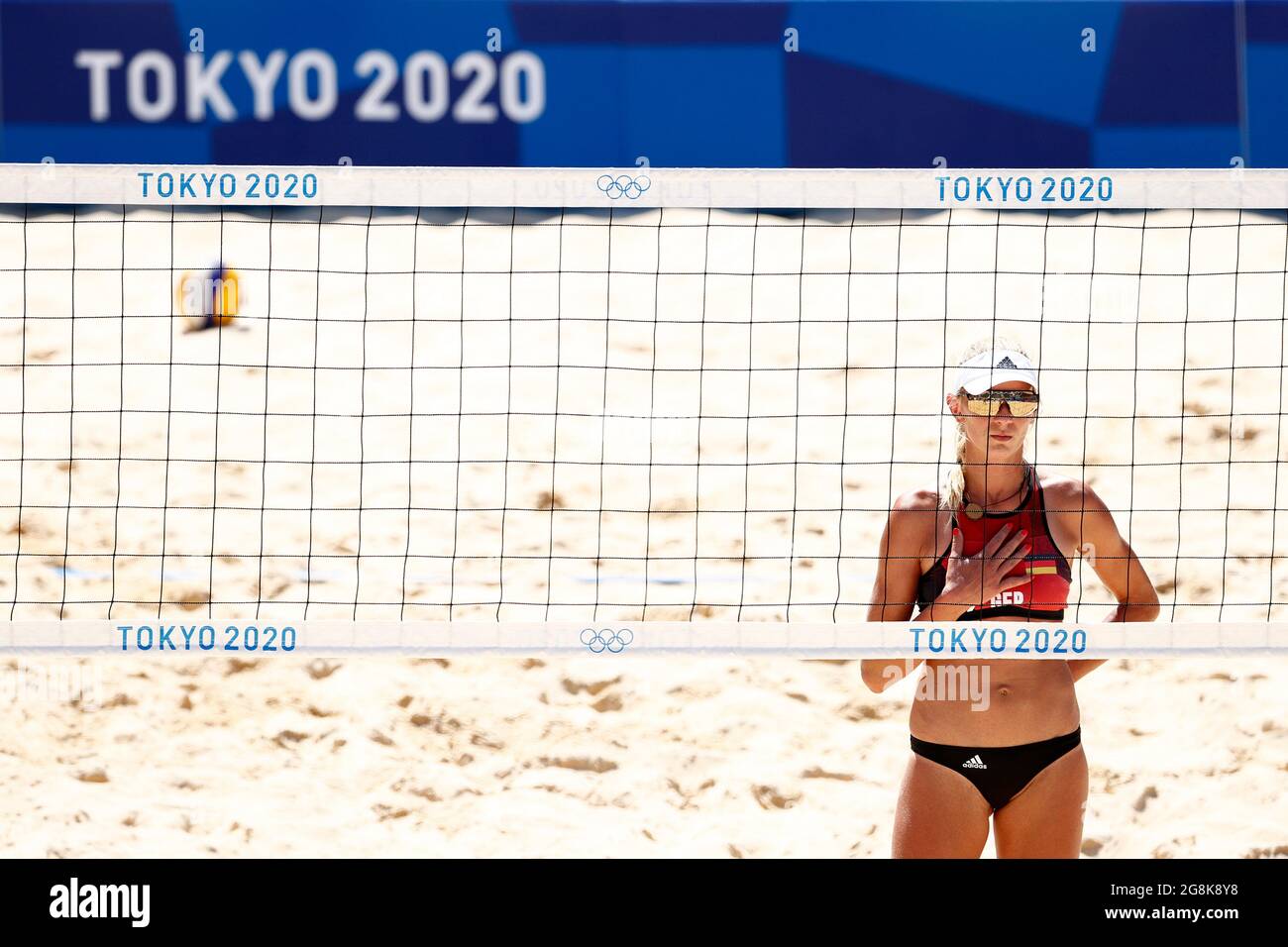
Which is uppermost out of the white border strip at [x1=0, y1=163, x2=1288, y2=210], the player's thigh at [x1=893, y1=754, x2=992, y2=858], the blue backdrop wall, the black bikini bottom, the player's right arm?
the blue backdrop wall

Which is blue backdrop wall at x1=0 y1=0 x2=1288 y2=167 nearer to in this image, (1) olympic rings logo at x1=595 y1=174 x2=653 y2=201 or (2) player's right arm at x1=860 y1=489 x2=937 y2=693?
(1) olympic rings logo at x1=595 y1=174 x2=653 y2=201

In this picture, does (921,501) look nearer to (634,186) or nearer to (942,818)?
(942,818)

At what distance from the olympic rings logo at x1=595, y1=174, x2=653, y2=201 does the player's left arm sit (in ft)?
4.04

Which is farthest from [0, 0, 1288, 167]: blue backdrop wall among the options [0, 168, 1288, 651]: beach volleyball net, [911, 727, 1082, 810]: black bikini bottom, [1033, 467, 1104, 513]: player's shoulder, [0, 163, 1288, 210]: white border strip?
[911, 727, 1082, 810]: black bikini bottom

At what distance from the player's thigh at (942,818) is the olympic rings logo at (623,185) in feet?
4.94

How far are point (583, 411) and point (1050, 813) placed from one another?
4178 mm

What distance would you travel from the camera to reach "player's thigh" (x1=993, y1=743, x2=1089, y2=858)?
3543 mm

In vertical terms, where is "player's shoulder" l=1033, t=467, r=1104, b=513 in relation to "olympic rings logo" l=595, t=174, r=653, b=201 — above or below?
below

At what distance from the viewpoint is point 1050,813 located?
354cm

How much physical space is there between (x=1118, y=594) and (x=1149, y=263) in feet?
17.5

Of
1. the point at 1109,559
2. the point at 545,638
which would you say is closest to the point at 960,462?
the point at 1109,559

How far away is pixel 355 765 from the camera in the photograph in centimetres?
525

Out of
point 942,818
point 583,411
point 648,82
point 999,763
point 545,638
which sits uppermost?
point 648,82
